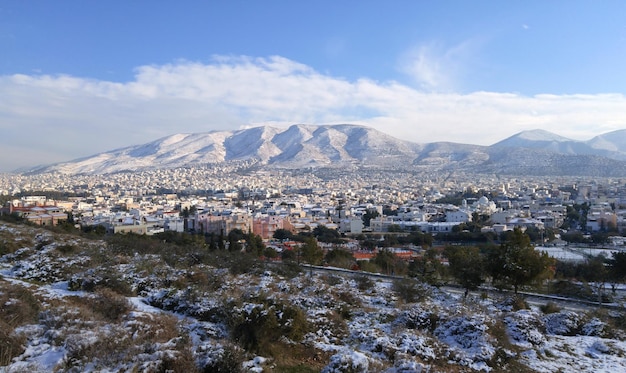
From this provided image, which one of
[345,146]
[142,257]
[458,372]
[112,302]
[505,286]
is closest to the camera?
[458,372]

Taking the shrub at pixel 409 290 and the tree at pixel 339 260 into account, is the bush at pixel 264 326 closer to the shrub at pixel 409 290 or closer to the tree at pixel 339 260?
the shrub at pixel 409 290

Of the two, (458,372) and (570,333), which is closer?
(458,372)

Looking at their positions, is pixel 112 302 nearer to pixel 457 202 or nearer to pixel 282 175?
pixel 457 202

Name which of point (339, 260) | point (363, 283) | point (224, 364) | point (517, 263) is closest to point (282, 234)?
point (339, 260)

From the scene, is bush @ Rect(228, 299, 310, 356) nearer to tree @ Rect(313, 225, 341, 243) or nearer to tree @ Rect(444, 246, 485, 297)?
tree @ Rect(444, 246, 485, 297)

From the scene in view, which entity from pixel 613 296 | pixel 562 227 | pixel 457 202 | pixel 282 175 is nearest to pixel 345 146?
pixel 282 175

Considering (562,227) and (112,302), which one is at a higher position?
(112,302)

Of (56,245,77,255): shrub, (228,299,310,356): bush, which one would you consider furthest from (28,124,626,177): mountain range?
(228,299,310,356): bush

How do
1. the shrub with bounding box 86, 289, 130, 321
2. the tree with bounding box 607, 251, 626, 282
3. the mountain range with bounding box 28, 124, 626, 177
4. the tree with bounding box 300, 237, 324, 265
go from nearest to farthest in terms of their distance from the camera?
the shrub with bounding box 86, 289, 130, 321 < the tree with bounding box 607, 251, 626, 282 < the tree with bounding box 300, 237, 324, 265 < the mountain range with bounding box 28, 124, 626, 177
